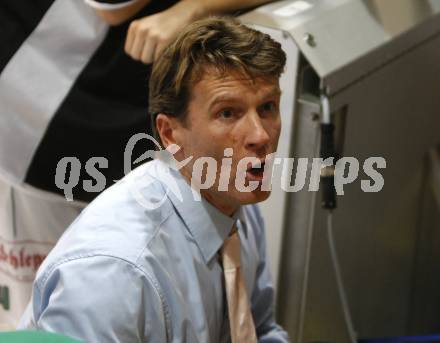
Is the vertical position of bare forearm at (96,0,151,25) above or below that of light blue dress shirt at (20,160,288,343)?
above

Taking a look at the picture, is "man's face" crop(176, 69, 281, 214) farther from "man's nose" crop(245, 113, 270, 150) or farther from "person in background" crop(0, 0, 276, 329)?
"person in background" crop(0, 0, 276, 329)

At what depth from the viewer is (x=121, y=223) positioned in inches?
40.7

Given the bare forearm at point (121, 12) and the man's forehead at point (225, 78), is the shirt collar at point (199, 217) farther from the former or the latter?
the bare forearm at point (121, 12)

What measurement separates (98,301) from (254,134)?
1.00ft

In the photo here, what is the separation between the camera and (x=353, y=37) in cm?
138

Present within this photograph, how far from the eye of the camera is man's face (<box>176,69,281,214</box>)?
3.47ft

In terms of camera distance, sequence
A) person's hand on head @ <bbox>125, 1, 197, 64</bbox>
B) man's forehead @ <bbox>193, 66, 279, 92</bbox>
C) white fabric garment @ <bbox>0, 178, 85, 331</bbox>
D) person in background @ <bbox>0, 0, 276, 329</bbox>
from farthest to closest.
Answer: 1. white fabric garment @ <bbox>0, 178, 85, 331</bbox>
2. person in background @ <bbox>0, 0, 276, 329</bbox>
3. person's hand on head @ <bbox>125, 1, 197, 64</bbox>
4. man's forehead @ <bbox>193, 66, 279, 92</bbox>

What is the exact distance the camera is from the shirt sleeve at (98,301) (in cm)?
93

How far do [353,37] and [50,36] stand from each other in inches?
22.1

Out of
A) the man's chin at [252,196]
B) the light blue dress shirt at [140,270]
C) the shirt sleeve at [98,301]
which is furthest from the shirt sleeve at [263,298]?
the shirt sleeve at [98,301]

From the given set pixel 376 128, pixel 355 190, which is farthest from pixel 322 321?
pixel 376 128

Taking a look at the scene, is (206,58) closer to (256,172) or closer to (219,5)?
(256,172)

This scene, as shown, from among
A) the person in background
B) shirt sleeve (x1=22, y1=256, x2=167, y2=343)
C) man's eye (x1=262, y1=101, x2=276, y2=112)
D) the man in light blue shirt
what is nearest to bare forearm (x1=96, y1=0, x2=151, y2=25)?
the person in background

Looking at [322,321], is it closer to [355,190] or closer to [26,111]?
[355,190]
